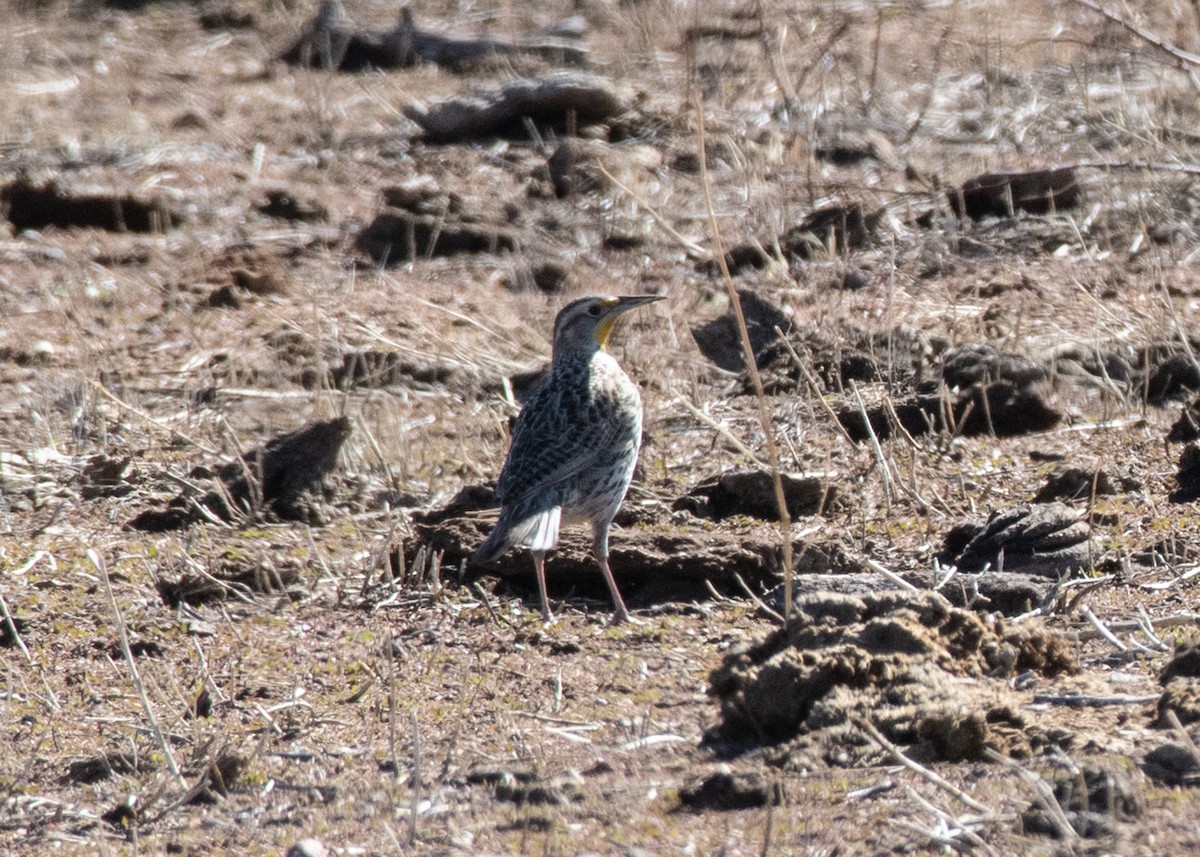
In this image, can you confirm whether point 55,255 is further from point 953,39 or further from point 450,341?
point 953,39

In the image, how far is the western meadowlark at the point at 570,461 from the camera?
22.0 feet

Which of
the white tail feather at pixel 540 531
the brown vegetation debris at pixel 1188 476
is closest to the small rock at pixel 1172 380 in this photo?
the brown vegetation debris at pixel 1188 476

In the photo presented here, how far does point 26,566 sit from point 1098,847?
4597 millimetres

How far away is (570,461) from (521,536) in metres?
0.50

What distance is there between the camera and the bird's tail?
259 inches

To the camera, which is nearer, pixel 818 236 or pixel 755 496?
pixel 755 496

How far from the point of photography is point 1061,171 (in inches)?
415

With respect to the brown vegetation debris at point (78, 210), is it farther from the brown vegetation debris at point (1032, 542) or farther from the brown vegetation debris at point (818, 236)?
the brown vegetation debris at point (1032, 542)

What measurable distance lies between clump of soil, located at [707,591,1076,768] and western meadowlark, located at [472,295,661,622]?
1.54 metres

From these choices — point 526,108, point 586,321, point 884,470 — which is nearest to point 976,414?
point 884,470

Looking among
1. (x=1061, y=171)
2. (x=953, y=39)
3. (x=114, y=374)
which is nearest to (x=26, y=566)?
(x=114, y=374)

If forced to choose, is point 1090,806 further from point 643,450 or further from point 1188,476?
point 643,450

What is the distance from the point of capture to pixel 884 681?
492cm

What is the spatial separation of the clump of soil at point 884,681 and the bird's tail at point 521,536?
4.84ft
